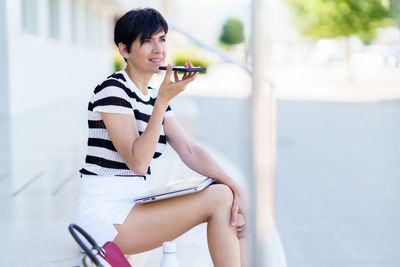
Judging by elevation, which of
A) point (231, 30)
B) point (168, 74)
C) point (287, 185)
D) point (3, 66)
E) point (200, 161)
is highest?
point (231, 30)

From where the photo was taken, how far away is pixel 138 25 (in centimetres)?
285

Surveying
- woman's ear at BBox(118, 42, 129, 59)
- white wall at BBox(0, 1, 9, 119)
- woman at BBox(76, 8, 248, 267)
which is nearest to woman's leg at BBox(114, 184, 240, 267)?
woman at BBox(76, 8, 248, 267)

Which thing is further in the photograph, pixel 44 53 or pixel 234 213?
pixel 44 53

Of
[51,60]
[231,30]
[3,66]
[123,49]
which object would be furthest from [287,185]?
[231,30]

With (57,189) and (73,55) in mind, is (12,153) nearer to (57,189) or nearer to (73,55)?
(57,189)

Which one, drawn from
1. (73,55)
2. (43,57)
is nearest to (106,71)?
(73,55)

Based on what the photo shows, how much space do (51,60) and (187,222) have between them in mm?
12573

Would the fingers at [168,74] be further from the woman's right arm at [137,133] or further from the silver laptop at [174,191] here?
the silver laptop at [174,191]

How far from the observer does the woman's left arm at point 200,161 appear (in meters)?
2.81

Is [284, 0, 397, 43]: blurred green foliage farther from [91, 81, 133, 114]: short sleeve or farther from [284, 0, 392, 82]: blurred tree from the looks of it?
[91, 81, 133, 114]: short sleeve

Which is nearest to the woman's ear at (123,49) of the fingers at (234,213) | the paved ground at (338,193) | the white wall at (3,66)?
the fingers at (234,213)

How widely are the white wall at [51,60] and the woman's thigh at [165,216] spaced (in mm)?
8567

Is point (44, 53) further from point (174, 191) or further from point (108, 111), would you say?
point (174, 191)

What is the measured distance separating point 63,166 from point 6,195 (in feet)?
4.87
